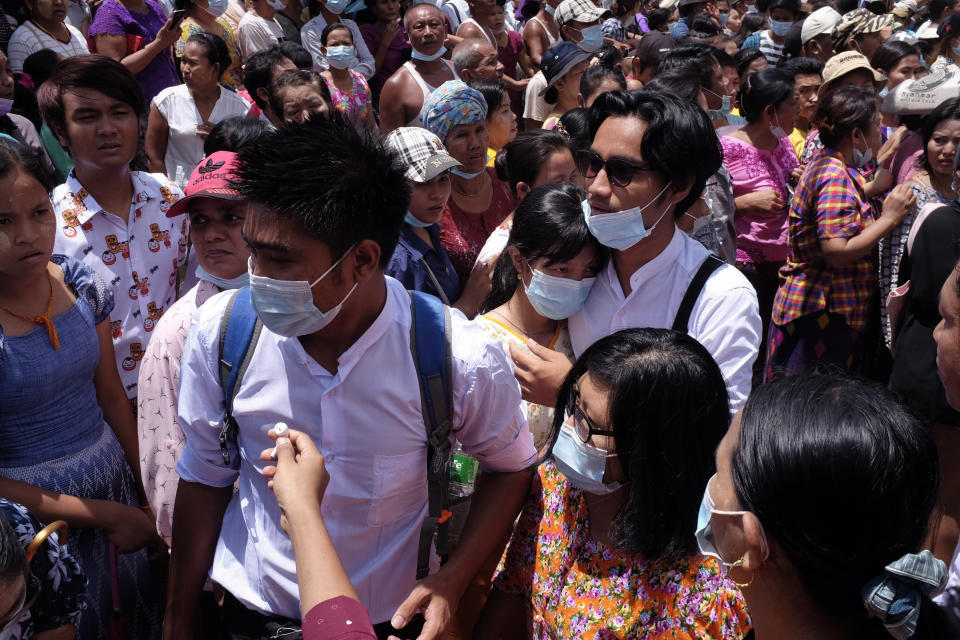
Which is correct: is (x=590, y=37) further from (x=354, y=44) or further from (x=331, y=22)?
(x=331, y=22)

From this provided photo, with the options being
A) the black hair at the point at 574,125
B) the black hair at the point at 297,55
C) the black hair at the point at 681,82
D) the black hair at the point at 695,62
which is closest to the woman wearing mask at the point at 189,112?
the black hair at the point at 297,55

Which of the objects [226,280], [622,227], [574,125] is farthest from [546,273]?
[574,125]

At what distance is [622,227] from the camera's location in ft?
9.21

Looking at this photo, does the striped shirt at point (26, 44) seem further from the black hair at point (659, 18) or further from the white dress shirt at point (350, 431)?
the black hair at point (659, 18)

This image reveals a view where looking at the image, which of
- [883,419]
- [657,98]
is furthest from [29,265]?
[883,419]

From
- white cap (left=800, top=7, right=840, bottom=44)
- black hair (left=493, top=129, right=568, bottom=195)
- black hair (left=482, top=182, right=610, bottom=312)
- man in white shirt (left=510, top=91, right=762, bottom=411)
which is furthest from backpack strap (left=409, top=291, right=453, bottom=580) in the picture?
white cap (left=800, top=7, right=840, bottom=44)

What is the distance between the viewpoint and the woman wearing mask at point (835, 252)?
15.2 ft

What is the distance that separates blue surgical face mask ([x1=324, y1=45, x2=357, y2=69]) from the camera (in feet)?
22.7

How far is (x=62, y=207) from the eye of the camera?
137 inches

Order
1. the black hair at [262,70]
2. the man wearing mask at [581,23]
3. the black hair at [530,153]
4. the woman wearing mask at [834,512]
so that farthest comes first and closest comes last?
the man wearing mask at [581,23] < the black hair at [262,70] < the black hair at [530,153] < the woman wearing mask at [834,512]

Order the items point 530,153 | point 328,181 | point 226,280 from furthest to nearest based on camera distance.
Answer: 1. point 530,153
2. point 226,280
3. point 328,181

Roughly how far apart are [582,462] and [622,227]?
3.34 feet

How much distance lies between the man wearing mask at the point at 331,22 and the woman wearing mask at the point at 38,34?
2.20m

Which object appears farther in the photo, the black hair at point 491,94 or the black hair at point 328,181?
the black hair at point 491,94
